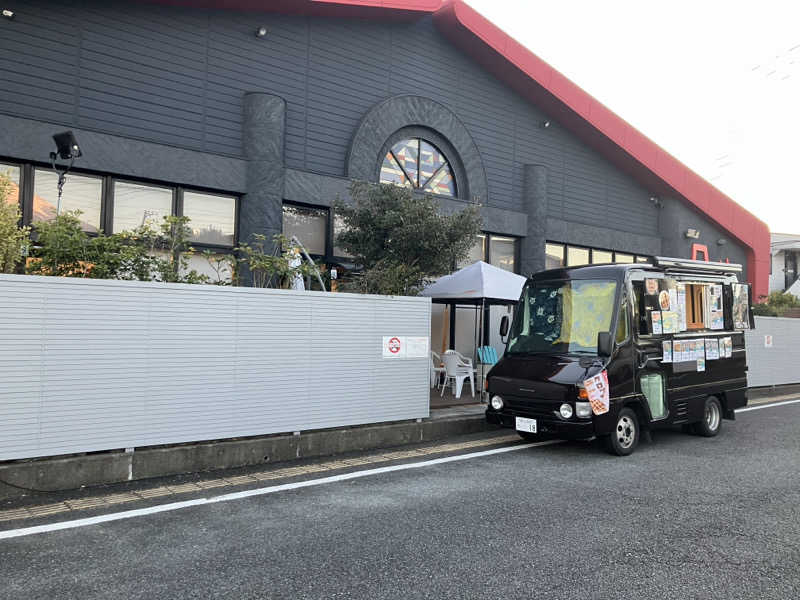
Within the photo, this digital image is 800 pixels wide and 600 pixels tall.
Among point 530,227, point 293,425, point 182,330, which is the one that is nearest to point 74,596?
point 182,330

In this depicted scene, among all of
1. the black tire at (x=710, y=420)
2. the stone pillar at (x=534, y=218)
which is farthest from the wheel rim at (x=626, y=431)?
the stone pillar at (x=534, y=218)

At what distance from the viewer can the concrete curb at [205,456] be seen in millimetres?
5508

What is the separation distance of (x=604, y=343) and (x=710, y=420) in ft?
10.4

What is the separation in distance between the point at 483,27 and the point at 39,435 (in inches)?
564

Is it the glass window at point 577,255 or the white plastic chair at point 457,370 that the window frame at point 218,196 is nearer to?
the white plastic chair at point 457,370

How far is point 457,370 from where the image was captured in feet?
37.9

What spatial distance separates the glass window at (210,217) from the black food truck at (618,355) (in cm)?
645

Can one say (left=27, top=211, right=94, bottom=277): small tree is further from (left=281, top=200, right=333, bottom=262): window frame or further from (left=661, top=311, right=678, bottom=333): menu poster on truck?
(left=661, top=311, right=678, bottom=333): menu poster on truck

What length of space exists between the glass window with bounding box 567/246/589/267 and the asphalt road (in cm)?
1254

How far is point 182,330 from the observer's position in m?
6.49

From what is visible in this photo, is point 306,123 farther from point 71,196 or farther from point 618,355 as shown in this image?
point 618,355

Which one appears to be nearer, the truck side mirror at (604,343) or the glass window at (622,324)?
the truck side mirror at (604,343)

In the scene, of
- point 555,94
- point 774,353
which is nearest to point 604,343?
point 774,353

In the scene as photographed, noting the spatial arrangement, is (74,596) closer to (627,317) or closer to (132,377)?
(132,377)
